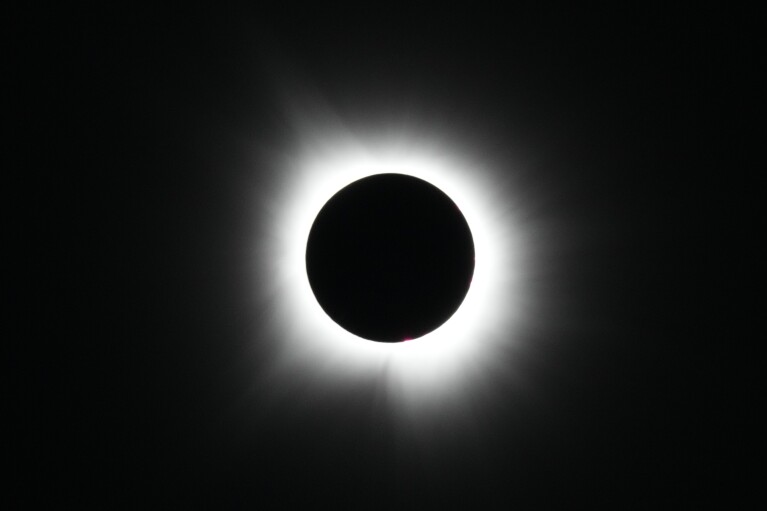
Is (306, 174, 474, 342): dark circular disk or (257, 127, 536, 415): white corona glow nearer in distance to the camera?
(306, 174, 474, 342): dark circular disk

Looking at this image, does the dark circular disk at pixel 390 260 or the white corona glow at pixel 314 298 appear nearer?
the dark circular disk at pixel 390 260

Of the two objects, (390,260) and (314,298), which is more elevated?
(314,298)

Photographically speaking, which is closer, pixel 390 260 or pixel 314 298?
pixel 390 260

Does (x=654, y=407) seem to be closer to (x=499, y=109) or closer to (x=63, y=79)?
(x=499, y=109)

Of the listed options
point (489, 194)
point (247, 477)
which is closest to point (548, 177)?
point (489, 194)
